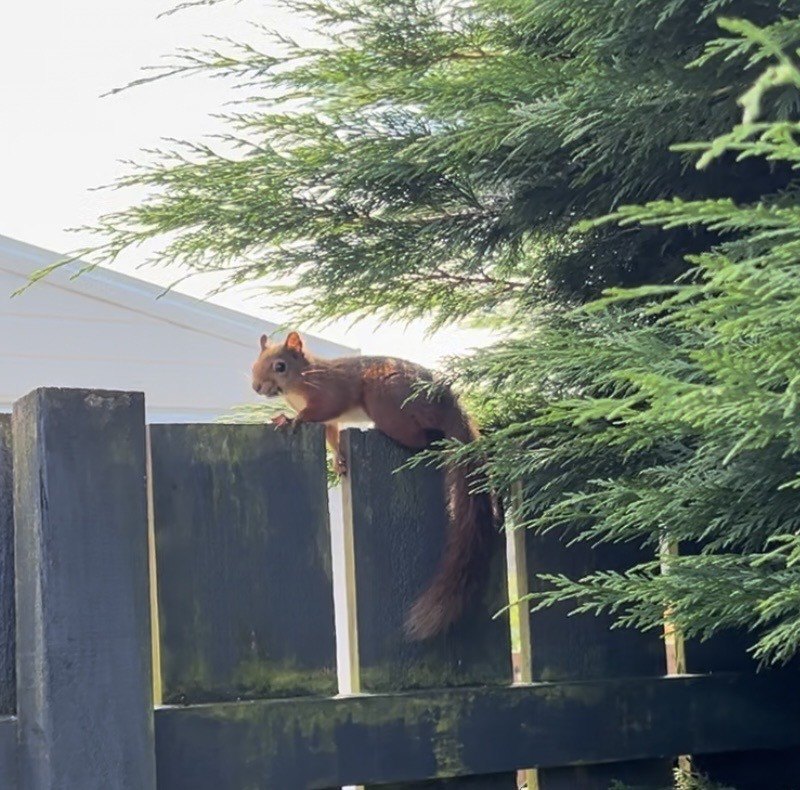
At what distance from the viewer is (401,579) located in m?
2.19

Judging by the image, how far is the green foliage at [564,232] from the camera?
1.70 meters

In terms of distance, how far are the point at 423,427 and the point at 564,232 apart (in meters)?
0.44

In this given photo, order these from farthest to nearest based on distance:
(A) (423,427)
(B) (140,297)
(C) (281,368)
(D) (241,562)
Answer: (B) (140,297) < (C) (281,368) < (A) (423,427) < (D) (241,562)

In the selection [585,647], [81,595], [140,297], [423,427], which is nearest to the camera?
[81,595]

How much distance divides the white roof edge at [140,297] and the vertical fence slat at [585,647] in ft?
11.2

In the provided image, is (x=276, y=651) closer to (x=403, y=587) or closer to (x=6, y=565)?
(x=403, y=587)

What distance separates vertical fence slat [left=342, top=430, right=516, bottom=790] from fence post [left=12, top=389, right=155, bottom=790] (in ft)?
1.24

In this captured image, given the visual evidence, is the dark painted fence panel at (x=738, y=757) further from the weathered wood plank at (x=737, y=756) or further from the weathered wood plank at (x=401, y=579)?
the weathered wood plank at (x=401, y=579)

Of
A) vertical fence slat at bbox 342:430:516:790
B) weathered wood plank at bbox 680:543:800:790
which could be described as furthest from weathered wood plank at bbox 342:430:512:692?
weathered wood plank at bbox 680:543:800:790

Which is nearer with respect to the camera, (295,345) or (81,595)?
(81,595)

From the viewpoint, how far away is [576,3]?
71.9 inches

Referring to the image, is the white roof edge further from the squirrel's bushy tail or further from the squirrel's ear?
the squirrel's bushy tail

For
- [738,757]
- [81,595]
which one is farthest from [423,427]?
[738,757]

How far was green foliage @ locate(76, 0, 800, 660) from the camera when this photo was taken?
5.56 feet
